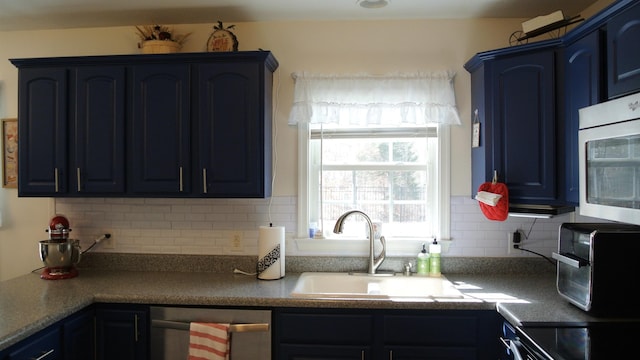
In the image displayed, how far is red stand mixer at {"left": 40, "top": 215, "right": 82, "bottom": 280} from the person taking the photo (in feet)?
8.03

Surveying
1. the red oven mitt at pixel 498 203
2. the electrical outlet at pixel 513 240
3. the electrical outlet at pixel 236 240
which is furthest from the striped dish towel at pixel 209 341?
the electrical outlet at pixel 513 240

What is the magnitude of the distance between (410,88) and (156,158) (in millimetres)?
1585

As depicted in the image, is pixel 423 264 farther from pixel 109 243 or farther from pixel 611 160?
pixel 109 243

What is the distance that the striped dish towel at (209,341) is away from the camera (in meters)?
2.07

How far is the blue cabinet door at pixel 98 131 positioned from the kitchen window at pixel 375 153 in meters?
1.04

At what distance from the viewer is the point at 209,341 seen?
82.1 inches

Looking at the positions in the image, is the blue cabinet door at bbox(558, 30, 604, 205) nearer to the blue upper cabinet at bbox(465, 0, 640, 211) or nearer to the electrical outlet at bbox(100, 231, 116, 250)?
the blue upper cabinet at bbox(465, 0, 640, 211)

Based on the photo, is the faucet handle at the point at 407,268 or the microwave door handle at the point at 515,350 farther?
the faucet handle at the point at 407,268

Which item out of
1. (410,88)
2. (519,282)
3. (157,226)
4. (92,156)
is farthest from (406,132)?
(92,156)

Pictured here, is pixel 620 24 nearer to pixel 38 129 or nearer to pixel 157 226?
pixel 157 226

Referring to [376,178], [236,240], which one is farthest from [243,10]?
[236,240]

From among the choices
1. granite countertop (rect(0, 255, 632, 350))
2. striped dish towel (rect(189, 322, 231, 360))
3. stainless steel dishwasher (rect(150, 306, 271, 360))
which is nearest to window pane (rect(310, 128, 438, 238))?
granite countertop (rect(0, 255, 632, 350))

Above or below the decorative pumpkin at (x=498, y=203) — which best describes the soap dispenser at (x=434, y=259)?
below

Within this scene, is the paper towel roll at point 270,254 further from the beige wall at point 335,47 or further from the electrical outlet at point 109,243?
the electrical outlet at point 109,243
